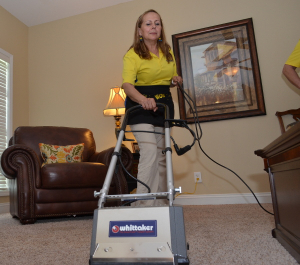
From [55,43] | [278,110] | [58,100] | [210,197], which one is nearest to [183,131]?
[210,197]

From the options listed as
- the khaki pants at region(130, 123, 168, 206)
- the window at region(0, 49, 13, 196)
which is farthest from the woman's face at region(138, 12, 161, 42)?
the window at region(0, 49, 13, 196)

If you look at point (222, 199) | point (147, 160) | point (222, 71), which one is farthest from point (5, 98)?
point (222, 199)

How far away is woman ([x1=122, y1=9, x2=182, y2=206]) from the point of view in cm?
164

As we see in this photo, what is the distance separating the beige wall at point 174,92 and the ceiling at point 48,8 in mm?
87

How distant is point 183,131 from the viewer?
3334 mm

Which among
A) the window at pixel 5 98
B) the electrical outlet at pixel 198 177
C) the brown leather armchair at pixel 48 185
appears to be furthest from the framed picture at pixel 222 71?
the window at pixel 5 98

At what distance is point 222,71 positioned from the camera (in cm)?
321

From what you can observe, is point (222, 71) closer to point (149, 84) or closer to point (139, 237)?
point (149, 84)

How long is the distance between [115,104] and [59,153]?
864 mm

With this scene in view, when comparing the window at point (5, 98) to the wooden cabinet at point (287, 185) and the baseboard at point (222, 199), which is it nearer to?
the baseboard at point (222, 199)

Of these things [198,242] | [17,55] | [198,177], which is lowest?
[198,242]

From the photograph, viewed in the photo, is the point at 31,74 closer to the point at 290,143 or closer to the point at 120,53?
the point at 120,53

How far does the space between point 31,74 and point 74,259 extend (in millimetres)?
3475

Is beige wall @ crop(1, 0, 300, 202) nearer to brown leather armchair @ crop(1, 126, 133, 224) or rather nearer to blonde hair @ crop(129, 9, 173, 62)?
brown leather armchair @ crop(1, 126, 133, 224)
